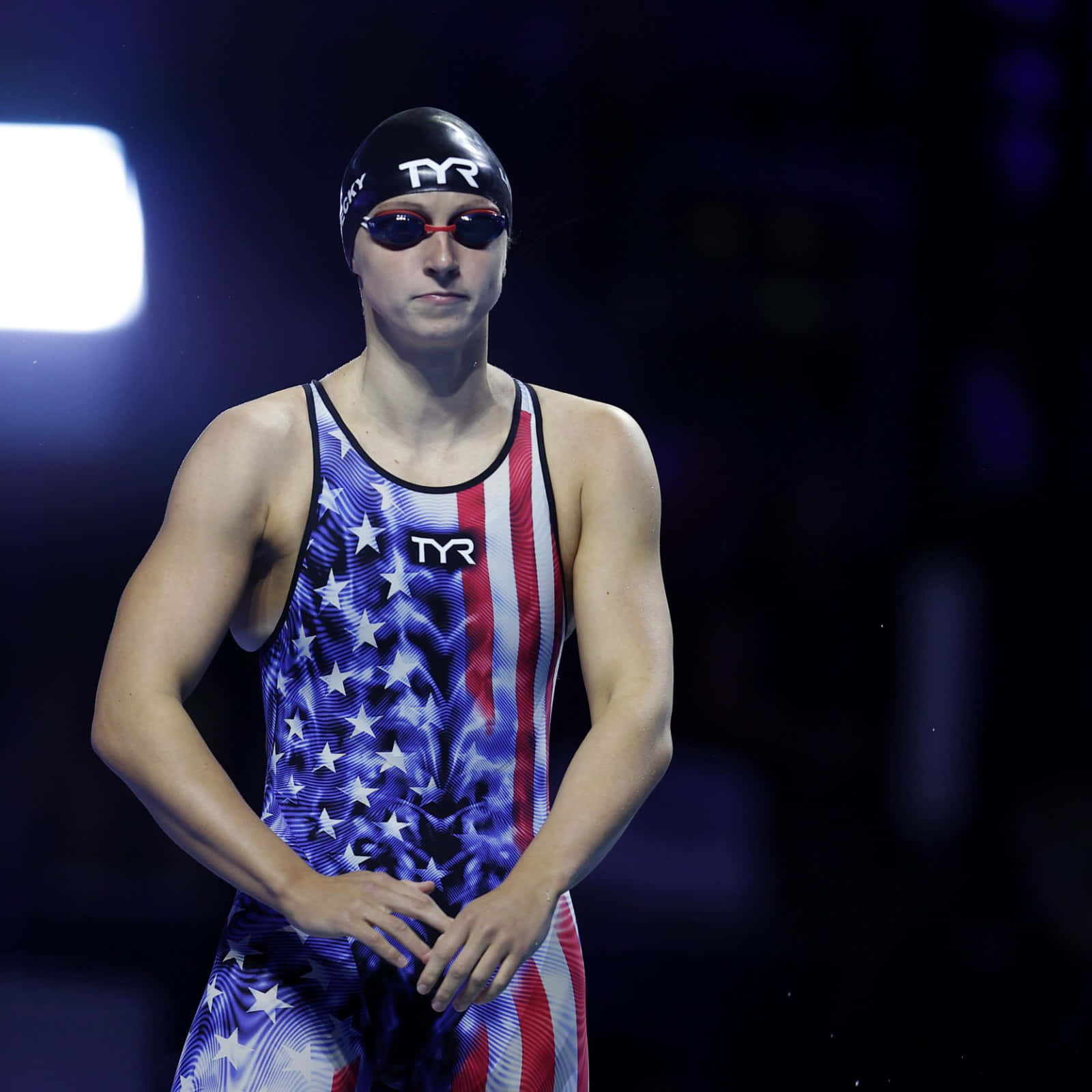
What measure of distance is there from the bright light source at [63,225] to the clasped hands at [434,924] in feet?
3.63

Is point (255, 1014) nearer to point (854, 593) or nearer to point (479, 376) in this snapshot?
point (479, 376)

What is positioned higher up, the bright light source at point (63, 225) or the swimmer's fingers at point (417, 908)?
the bright light source at point (63, 225)

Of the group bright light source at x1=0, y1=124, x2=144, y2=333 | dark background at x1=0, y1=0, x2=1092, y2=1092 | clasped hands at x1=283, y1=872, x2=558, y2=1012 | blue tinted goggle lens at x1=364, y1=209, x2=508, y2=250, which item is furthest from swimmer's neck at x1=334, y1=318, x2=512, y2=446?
clasped hands at x1=283, y1=872, x2=558, y2=1012

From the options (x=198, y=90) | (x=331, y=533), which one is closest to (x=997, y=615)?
(x=331, y=533)

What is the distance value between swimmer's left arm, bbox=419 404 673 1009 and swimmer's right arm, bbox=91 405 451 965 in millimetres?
84

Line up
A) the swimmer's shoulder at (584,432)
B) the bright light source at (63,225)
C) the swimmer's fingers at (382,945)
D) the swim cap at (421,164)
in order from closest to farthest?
the swimmer's fingers at (382,945), the swim cap at (421,164), the swimmer's shoulder at (584,432), the bright light source at (63,225)

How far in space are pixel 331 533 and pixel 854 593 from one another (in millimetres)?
1016

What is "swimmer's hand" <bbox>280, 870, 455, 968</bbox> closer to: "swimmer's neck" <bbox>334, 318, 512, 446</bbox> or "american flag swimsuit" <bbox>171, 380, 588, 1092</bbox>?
"american flag swimsuit" <bbox>171, 380, 588, 1092</bbox>

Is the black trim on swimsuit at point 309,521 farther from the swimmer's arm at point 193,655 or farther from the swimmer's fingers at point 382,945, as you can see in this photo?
the swimmer's fingers at point 382,945

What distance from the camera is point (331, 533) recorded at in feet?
6.67

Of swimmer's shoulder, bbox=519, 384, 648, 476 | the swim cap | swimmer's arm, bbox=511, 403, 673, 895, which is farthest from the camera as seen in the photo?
swimmer's shoulder, bbox=519, 384, 648, 476

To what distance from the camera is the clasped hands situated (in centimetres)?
179

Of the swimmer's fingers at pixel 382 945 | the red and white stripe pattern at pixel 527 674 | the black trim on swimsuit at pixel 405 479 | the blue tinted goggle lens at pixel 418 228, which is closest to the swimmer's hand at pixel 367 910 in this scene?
the swimmer's fingers at pixel 382 945

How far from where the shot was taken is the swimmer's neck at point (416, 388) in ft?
6.87
